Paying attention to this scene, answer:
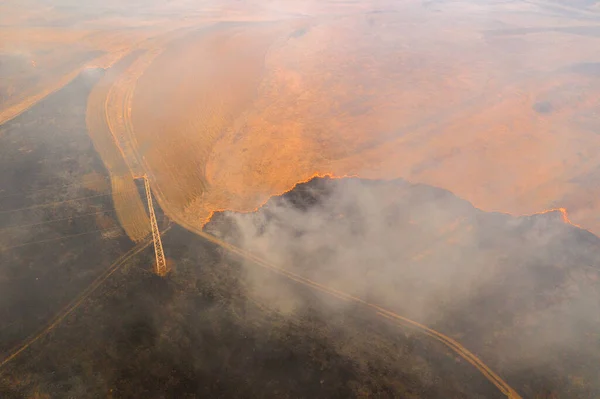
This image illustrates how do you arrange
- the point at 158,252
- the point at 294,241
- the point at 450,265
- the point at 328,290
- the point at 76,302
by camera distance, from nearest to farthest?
the point at 76,302, the point at 328,290, the point at 158,252, the point at 450,265, the point at 294,241

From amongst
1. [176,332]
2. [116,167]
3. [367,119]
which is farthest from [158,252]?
[367,119]

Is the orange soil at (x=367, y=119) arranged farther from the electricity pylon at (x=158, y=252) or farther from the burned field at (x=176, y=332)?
the burned field at (x=176, y=332)

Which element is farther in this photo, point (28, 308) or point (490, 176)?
point (490, 176)

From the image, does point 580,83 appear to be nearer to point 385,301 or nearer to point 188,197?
point 385,301

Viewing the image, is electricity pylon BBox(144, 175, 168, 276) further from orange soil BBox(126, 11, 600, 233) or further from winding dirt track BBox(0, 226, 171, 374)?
orange soil BBox(126, 11, 600, 233)

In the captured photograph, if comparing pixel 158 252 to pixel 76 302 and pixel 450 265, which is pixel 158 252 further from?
pixel 450 265

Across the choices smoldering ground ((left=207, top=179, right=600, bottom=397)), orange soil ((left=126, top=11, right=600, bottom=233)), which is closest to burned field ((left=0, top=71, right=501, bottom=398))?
smoldering ground ((left=207, top=179, right=600, bottom=397))

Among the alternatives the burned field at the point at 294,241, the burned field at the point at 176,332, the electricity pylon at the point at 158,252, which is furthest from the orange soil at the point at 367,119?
the burned field at the point at 176,332

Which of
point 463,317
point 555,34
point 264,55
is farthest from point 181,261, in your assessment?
point 555,34
